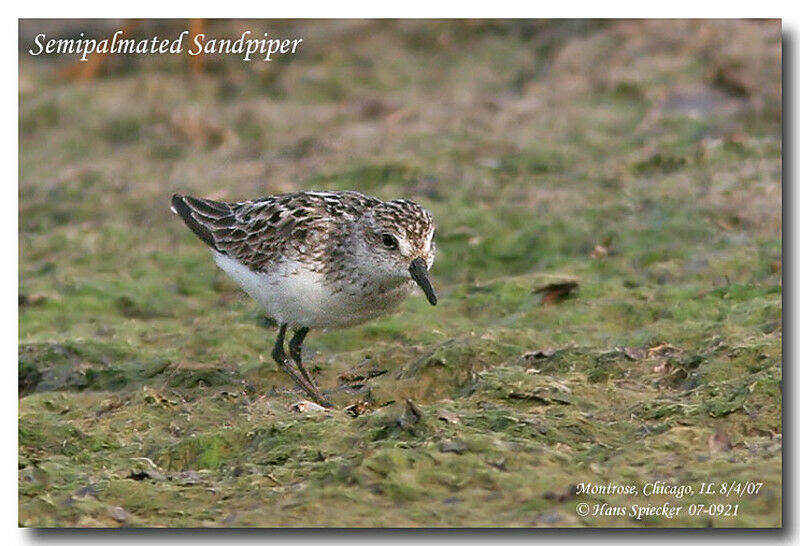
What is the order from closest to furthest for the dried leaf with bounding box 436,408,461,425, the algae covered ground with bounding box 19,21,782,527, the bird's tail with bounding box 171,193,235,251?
the algae covered ground with bounding box 19,21,782,527, the dried leaf with bounding box 436,408,461,425, the bird's tail with bounding box 171,193,235,251

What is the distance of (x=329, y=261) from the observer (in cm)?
870

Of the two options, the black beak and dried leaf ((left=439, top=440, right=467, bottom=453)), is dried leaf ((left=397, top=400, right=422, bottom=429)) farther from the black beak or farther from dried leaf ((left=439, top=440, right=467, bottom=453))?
the black beak

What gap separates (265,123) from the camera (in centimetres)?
1584

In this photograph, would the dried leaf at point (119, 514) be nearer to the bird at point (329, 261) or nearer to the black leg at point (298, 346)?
the bird at point (329, 261)

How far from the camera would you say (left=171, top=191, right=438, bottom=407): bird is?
28.2 feet

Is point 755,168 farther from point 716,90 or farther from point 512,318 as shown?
point 512,318

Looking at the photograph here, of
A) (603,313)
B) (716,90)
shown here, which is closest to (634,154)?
(716,90)

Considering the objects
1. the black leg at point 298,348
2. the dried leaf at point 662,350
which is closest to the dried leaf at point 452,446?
the dried leaf at point 662,350

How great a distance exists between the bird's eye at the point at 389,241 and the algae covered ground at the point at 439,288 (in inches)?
30.9

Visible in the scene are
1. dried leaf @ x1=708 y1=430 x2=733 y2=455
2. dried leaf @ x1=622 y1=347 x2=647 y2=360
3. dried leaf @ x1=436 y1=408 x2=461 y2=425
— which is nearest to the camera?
dried leaf @ x1=708 y1=430 x2=733 y2=455

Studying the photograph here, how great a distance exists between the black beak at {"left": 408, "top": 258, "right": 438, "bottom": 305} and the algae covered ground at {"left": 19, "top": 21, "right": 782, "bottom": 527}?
593 millimetres

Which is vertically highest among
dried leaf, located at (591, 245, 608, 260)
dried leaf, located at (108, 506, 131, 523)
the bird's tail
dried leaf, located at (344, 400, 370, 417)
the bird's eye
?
the bird's tail

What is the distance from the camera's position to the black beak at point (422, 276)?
830cm

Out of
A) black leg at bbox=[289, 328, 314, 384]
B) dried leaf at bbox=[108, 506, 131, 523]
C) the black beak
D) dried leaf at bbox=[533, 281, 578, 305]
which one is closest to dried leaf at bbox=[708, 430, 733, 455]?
the black beak
